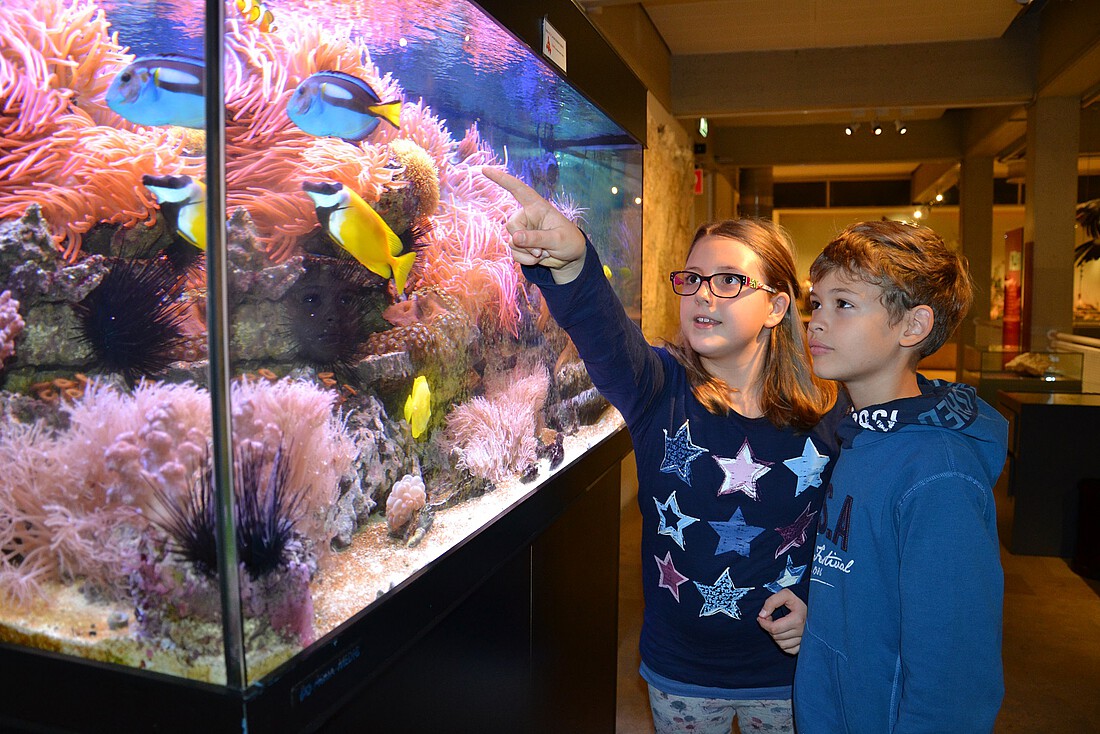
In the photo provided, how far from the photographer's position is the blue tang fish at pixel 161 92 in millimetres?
779

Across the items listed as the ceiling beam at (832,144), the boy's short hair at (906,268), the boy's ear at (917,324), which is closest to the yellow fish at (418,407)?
the boy's short hair at (906,268)

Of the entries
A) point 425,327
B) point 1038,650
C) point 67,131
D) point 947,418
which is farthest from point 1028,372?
point 67,131

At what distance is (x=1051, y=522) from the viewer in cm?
488

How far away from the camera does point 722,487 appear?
152 centimetres

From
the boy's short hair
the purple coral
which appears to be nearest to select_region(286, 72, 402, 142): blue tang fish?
the purple coral

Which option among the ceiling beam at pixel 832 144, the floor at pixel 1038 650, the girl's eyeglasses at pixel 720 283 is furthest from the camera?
the ceiling beam at pixel 832 144

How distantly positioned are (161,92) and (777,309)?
1215 mm

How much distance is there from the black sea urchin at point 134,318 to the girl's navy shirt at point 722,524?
2.64ft

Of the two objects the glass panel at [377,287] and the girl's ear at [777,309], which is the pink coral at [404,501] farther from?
the girl's ear at [777,309]

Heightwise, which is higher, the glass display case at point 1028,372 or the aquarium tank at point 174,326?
the aquarium tank at point 174,326

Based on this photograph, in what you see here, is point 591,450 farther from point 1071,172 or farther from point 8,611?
point 1071,172

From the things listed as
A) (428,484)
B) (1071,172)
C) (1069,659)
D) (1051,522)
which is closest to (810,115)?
(1071,172)

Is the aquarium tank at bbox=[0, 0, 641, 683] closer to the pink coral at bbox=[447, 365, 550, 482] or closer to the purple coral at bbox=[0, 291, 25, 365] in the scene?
the purple coral at bbox=[0, 291, 25, 365]

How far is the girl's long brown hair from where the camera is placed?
1.57 metres
